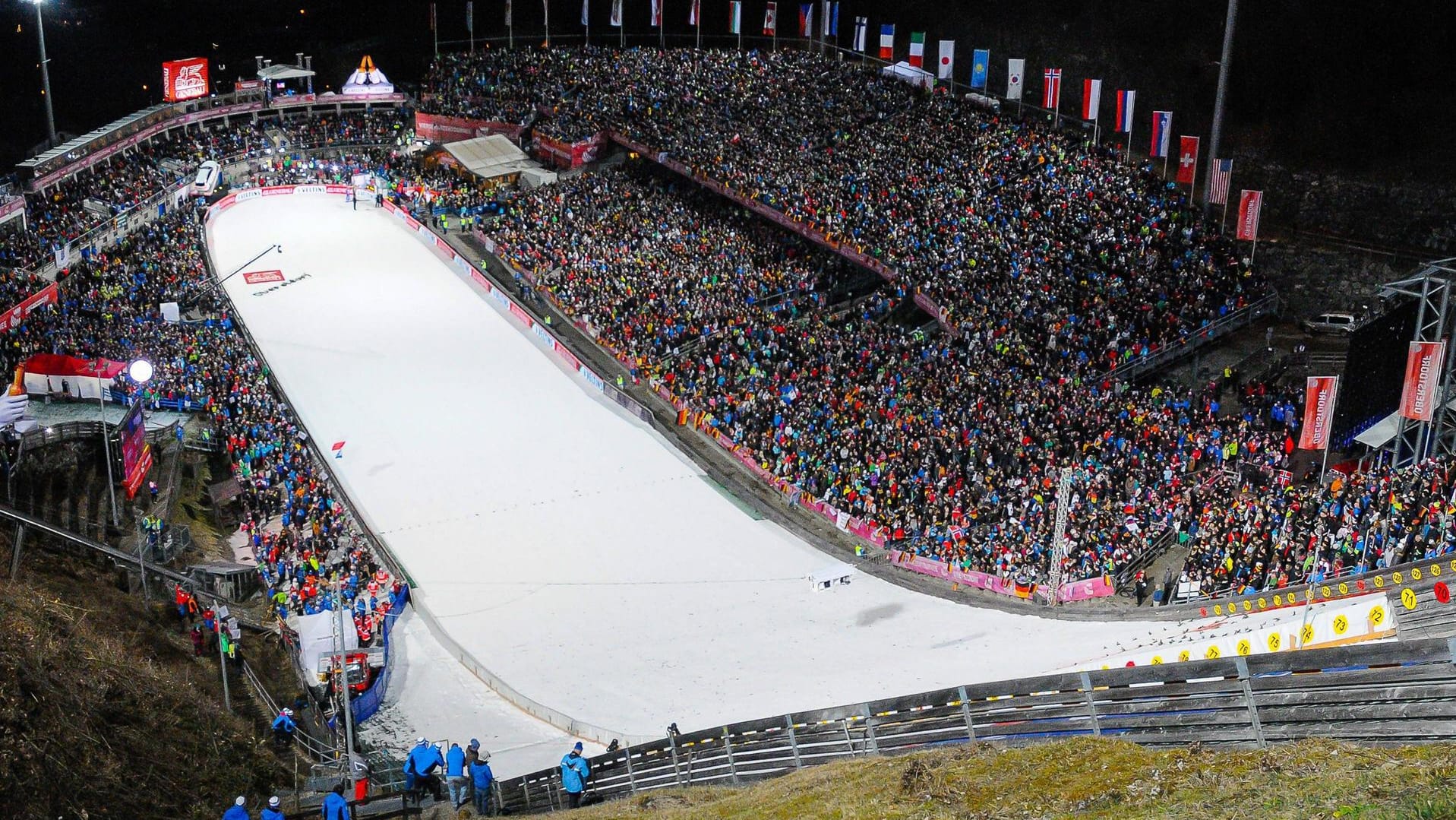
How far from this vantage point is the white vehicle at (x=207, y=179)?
2240 inches

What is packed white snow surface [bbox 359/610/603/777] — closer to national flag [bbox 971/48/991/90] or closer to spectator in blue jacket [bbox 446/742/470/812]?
spectator in blue jacket [bbox 446/742/470/812]

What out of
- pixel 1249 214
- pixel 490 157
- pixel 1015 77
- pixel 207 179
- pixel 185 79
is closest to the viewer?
pixel 1249 214

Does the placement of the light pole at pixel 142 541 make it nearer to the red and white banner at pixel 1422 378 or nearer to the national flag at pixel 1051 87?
the red and white banner at pixel 1422 378

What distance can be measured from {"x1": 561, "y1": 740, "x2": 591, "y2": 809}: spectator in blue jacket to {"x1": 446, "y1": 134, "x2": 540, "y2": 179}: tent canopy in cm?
4434

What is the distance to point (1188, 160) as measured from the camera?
42562mm

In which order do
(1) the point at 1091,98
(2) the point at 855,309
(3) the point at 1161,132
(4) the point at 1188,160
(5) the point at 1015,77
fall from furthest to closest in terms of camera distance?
(5) the point at 1015,77
(1) the point at 1091,98
(2) the point at 855,309
(3) the point at 1161,132
(4) the point at 1188,160

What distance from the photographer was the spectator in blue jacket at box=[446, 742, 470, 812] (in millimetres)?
16766

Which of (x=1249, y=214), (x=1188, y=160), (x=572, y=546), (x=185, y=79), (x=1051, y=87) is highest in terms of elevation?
(x=1051, y=87)

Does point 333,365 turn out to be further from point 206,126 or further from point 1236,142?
point 1236,142

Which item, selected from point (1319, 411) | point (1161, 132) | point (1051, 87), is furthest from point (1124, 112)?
point (1319, 411)

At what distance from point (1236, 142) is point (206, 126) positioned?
45.1m

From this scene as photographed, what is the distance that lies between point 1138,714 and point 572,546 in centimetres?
2330

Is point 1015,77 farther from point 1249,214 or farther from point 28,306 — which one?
point 28,306

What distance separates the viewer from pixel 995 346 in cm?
3731
